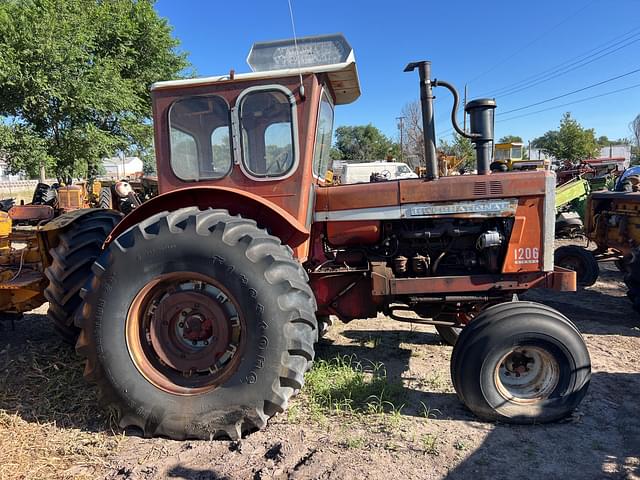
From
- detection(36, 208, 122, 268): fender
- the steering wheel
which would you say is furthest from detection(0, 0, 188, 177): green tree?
the steering wheel

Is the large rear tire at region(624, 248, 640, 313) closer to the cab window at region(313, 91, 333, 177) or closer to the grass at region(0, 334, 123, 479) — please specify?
the cab window at region(313, 91, 333, 177)

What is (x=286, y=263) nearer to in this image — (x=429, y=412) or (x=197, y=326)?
(x=197, y=326)

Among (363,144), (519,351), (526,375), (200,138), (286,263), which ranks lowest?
(526,375)

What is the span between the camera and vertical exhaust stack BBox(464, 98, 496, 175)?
344 centimetres

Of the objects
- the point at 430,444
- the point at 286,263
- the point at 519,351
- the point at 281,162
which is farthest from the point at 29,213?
the point at 519,351

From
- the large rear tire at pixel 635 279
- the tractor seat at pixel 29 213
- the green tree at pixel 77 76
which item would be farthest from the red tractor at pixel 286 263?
the green tree at pixel 77 76

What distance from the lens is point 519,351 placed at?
122 inches

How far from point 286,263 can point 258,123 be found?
1146 millimetres

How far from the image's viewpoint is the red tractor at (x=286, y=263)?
2891 millimetres

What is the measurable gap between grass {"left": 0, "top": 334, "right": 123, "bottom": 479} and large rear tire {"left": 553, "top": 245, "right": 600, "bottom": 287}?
6217 mm

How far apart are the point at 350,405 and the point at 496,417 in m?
0.94

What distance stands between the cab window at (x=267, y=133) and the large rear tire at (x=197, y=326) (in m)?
0.57

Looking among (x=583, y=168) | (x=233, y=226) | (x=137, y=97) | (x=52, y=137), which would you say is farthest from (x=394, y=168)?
(x=233, y=226)

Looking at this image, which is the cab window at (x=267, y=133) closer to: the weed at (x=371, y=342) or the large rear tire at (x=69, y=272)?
the large rear tire at (x=69, y=272)
